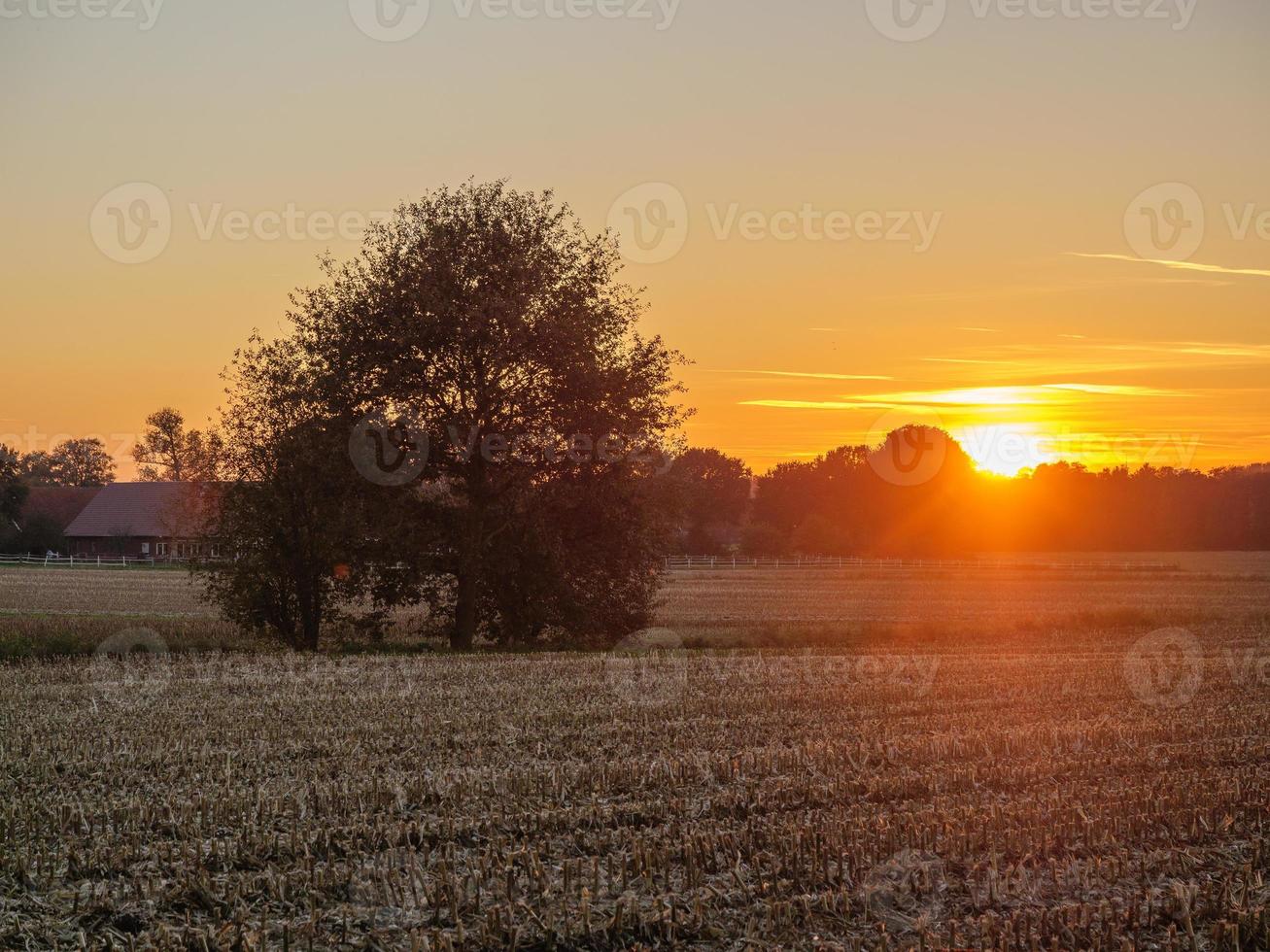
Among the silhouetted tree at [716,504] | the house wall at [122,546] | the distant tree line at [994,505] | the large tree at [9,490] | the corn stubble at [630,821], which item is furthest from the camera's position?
the distant tree line at [994,505]

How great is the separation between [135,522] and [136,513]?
1164mm

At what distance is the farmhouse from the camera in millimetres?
86706

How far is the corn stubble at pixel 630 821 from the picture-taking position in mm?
7629

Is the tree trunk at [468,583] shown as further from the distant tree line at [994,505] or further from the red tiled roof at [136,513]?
the distant tree line at [994,505]

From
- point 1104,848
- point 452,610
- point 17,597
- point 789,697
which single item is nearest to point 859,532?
point 17,597

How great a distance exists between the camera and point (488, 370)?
29.0 metres

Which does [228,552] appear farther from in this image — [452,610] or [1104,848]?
[1104,848]

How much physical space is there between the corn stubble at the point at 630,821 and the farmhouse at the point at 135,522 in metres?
72.4

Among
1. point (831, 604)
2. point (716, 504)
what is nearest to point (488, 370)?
point (831, 604)

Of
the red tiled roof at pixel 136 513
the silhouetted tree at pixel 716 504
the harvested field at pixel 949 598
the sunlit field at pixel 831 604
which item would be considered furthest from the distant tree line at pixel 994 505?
the red tiled roof at pixel 136 513

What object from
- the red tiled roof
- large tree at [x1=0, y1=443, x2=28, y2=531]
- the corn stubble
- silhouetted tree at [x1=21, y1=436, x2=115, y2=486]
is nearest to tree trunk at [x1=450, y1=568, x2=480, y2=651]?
the corn stubble

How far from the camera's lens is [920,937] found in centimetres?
738

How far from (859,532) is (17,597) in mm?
74088

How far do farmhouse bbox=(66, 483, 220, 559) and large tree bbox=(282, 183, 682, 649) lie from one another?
5984 centimetres
